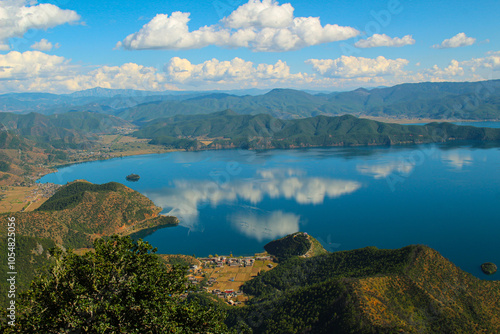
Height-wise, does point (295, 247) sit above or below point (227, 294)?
above

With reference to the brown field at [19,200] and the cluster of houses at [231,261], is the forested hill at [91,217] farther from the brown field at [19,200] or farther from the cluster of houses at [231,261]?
the cluster of houses at [231,261]

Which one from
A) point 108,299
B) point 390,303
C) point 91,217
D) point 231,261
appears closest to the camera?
point 108,299

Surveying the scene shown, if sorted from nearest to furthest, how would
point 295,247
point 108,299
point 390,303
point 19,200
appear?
point 108,299, point 390,303, point 295,247, point 19,200

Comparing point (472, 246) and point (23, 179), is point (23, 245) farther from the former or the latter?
point (23, 179)

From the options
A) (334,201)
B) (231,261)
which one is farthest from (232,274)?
(334,201)

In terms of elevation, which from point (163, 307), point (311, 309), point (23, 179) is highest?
point (163, 307)

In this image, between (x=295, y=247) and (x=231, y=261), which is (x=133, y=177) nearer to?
(x=231, y=261)

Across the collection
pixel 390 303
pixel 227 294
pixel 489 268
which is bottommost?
pixel 227 294

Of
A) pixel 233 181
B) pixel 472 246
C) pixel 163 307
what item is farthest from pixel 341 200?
pixel 163 307
